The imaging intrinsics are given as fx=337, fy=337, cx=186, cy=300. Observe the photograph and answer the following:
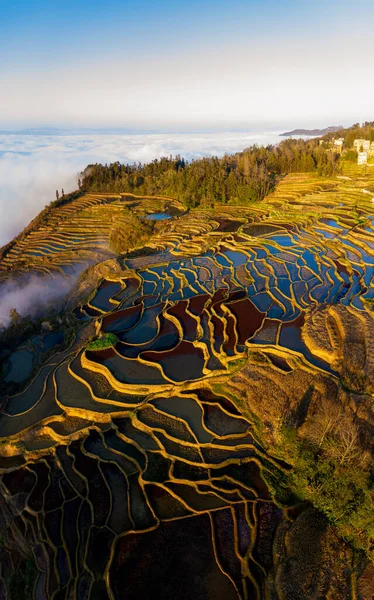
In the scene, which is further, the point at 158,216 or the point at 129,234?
the point at 158,216

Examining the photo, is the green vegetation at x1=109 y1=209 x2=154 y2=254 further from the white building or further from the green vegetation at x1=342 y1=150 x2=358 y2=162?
the white building

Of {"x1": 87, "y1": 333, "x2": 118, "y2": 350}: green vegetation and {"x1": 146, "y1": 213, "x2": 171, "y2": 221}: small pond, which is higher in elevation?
{"x1": 146, "y1": 213, "x2": 171, "y2": 221}: small pond

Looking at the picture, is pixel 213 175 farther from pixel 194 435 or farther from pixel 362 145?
pixel 194 435

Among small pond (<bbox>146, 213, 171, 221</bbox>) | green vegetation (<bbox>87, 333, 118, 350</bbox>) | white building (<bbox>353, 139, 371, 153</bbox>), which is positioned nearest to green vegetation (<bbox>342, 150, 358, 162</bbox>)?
white building (<bbox>353, 139, 371, 153</bbox>)

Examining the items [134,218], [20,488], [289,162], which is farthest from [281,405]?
[289,162]

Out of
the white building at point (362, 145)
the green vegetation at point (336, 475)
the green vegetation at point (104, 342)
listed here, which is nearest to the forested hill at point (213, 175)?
the white building at point (362, 145)

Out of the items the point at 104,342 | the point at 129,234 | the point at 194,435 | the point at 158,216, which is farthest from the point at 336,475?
the point at 158,216
